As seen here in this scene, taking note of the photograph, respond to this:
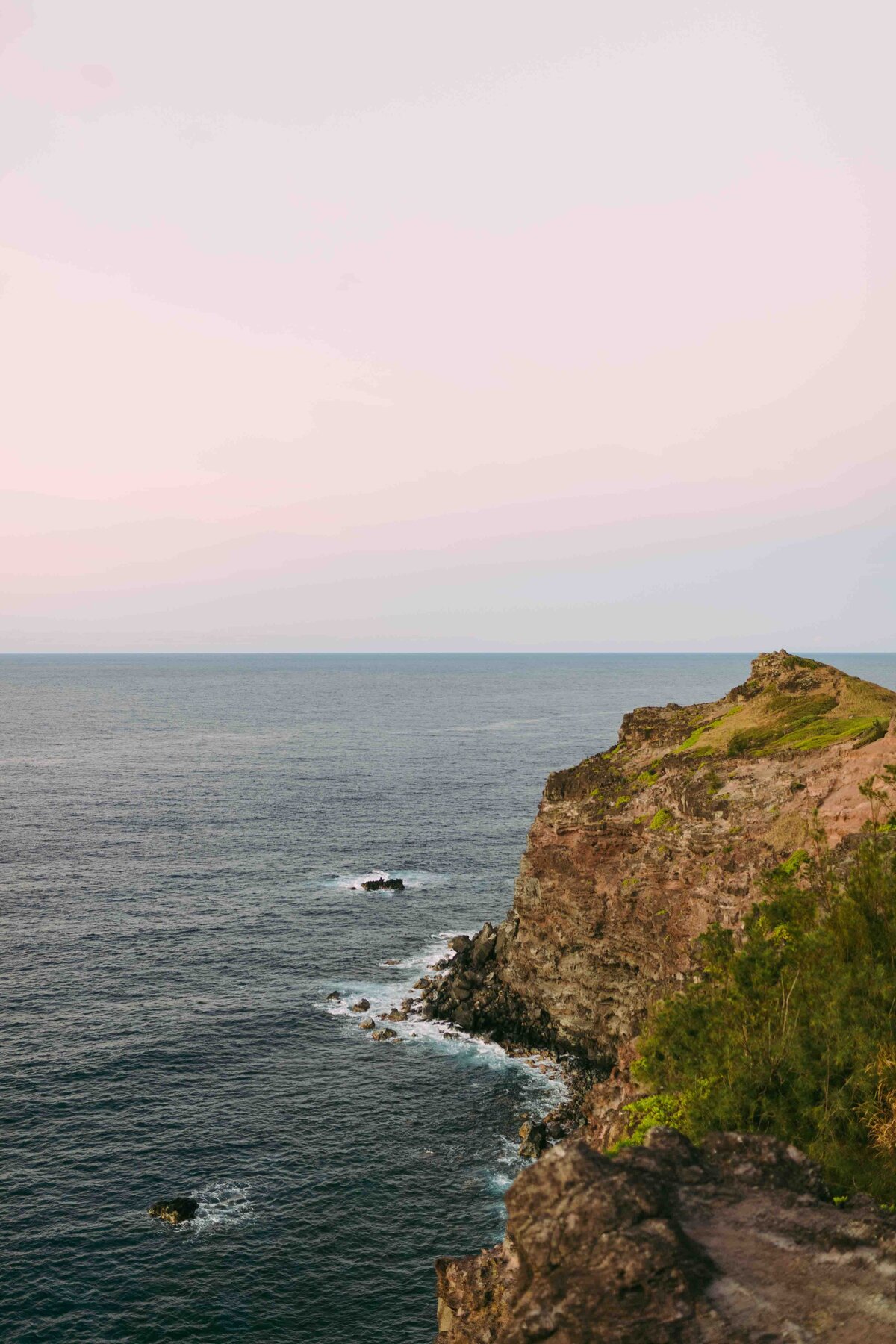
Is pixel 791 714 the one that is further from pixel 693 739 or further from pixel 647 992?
pixel 647 992

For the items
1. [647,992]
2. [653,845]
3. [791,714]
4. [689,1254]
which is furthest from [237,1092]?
[689,1254]

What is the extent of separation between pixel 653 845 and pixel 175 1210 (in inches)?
1486

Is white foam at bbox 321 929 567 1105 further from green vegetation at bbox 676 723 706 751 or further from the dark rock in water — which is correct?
green vegetation at bbox 676 723 706 751

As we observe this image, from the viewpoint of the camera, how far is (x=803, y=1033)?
87.5 feet

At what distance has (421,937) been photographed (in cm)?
9444

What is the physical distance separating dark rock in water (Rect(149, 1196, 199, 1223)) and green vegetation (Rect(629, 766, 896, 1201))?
32177mm

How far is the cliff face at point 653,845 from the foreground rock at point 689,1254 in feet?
107

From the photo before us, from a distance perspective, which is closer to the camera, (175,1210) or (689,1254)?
(689,1254)

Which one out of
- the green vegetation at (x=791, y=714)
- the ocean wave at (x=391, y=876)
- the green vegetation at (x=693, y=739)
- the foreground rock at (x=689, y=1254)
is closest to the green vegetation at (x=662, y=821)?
the green vegetation at (x=791, y=714)

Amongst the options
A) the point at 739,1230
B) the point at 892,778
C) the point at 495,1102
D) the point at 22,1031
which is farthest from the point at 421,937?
the point at 739,1230

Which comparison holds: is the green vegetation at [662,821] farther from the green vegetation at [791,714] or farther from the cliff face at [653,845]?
the green vegetation at [791,714]

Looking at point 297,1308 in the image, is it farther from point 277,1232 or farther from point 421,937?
point 421,937

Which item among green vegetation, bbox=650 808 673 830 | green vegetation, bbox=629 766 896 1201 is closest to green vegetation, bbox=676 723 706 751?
green vegetation, bbox=650 808 673 830

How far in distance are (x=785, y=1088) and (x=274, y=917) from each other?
78593mm
